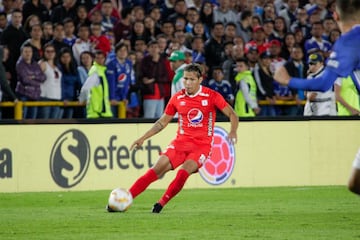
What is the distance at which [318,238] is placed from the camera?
36.4 feet

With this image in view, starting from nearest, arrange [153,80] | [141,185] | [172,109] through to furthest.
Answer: [141,185]
[172,109]
[153,80]

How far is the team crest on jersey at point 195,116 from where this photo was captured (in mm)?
14984

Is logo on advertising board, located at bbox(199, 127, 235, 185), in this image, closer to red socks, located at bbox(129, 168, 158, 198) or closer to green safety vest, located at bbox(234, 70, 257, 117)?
green safety vest, located at bbox(234, 70, 257, 117)

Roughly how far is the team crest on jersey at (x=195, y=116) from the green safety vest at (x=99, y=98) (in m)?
5.70

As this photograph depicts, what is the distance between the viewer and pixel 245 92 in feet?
72.5

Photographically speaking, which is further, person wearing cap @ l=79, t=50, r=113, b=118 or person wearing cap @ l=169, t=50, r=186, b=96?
person wearing cap @ l=79, t=50, r=113, b=118

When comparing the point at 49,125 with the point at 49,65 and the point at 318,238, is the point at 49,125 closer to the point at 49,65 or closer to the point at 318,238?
the point at 49,65

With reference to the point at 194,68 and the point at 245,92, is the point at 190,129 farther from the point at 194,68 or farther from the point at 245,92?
the point at 245,92

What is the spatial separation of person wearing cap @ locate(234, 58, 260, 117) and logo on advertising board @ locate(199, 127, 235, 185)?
258 centimetres

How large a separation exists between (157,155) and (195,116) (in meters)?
4.33

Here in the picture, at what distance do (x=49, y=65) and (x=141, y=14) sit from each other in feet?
10.9

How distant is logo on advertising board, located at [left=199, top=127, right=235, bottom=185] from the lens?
1947 centimetres

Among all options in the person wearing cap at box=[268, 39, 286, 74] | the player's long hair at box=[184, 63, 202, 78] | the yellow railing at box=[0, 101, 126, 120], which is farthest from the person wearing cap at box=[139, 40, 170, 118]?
the player's long hair at box=[184, 63, 202, 78]

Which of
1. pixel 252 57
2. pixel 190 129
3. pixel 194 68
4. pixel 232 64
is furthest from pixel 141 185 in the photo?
pixel 252 57
